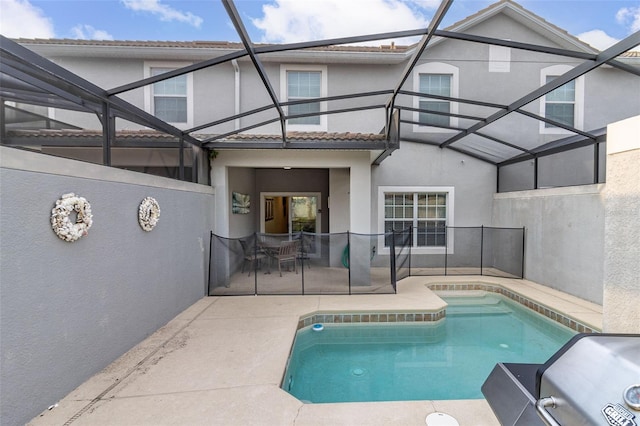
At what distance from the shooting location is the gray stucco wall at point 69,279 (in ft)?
7.97

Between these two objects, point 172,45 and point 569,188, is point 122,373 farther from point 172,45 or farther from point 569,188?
point 569,188

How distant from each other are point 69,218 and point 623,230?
4937mm

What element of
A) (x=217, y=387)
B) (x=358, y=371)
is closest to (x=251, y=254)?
(x=358, y=371)

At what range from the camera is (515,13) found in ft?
28.3

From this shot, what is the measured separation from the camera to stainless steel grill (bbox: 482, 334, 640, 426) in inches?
39.2

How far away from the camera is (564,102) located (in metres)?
8.49

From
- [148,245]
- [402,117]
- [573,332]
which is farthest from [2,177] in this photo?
[402,117]

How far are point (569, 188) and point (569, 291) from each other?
7.43 feet

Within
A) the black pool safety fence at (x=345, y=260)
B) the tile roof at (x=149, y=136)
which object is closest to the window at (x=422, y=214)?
the black pool safety fence at (x=345, y=260)

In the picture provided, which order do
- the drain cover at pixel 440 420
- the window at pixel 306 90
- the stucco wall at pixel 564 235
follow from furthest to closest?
the window at pixel 306 90 → the stucco wall at pixel 564 235 → the drain cover at pixel 440 420

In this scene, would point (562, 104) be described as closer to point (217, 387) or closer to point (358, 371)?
point (358, 371)

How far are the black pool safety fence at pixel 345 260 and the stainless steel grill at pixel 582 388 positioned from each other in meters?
4.86

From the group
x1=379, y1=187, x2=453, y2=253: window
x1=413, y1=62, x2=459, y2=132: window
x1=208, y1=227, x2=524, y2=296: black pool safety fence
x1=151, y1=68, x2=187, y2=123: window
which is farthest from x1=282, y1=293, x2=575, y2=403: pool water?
x1=151, y1=68, x2=187, y2=123: window

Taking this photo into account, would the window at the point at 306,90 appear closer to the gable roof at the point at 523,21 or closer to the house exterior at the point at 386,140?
the house exterior at the point at 386,140
